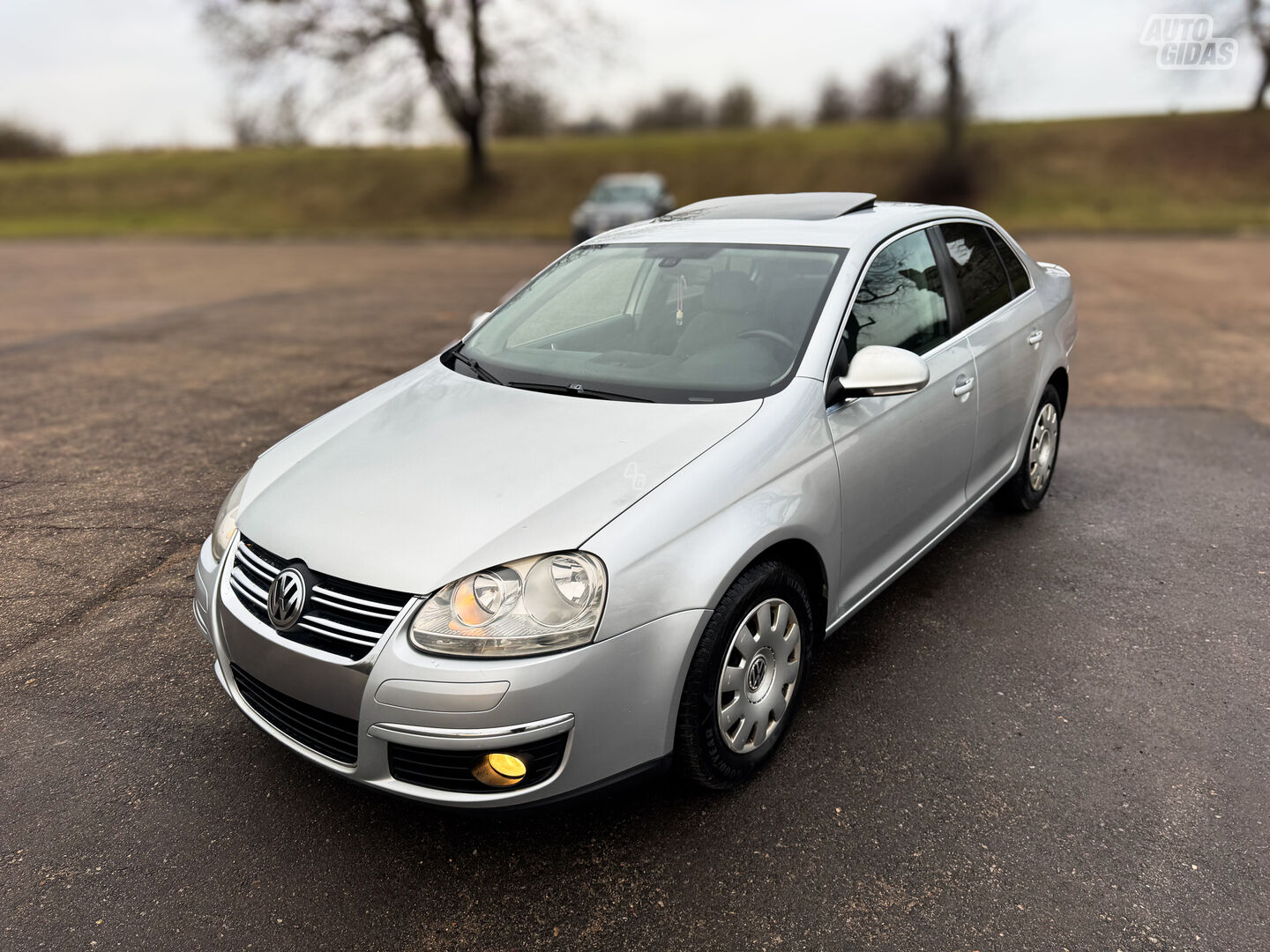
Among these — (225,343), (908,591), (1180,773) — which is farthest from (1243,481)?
(225,343)

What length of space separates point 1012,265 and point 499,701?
3.61 m

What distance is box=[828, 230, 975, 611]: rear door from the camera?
3.02m

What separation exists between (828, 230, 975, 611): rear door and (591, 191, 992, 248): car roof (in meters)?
0.12

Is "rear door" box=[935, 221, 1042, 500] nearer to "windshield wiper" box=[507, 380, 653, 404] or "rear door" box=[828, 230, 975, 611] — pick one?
"rear door" box=[828, 230, 975, 611]

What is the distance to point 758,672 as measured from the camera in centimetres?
272

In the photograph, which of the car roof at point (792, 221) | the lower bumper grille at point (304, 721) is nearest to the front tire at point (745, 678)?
the lower bumper grille at point (304, 721)

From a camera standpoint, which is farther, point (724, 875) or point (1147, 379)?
point (1147, 379)

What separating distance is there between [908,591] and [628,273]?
1.91 metres

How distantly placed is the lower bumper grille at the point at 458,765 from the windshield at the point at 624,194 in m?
20.5

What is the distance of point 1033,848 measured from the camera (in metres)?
2.50

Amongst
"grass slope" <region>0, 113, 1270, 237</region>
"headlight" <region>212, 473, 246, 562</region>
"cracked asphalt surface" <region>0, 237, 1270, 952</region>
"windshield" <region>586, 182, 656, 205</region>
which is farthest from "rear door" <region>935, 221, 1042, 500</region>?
"grass slope" <region>0, 113, 1270, 237</region>

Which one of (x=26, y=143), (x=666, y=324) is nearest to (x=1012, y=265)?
(x=666, y=324)

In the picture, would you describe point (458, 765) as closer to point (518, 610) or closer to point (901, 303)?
point (518, 610)

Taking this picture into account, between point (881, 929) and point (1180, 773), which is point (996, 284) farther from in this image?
point (881, 929)
